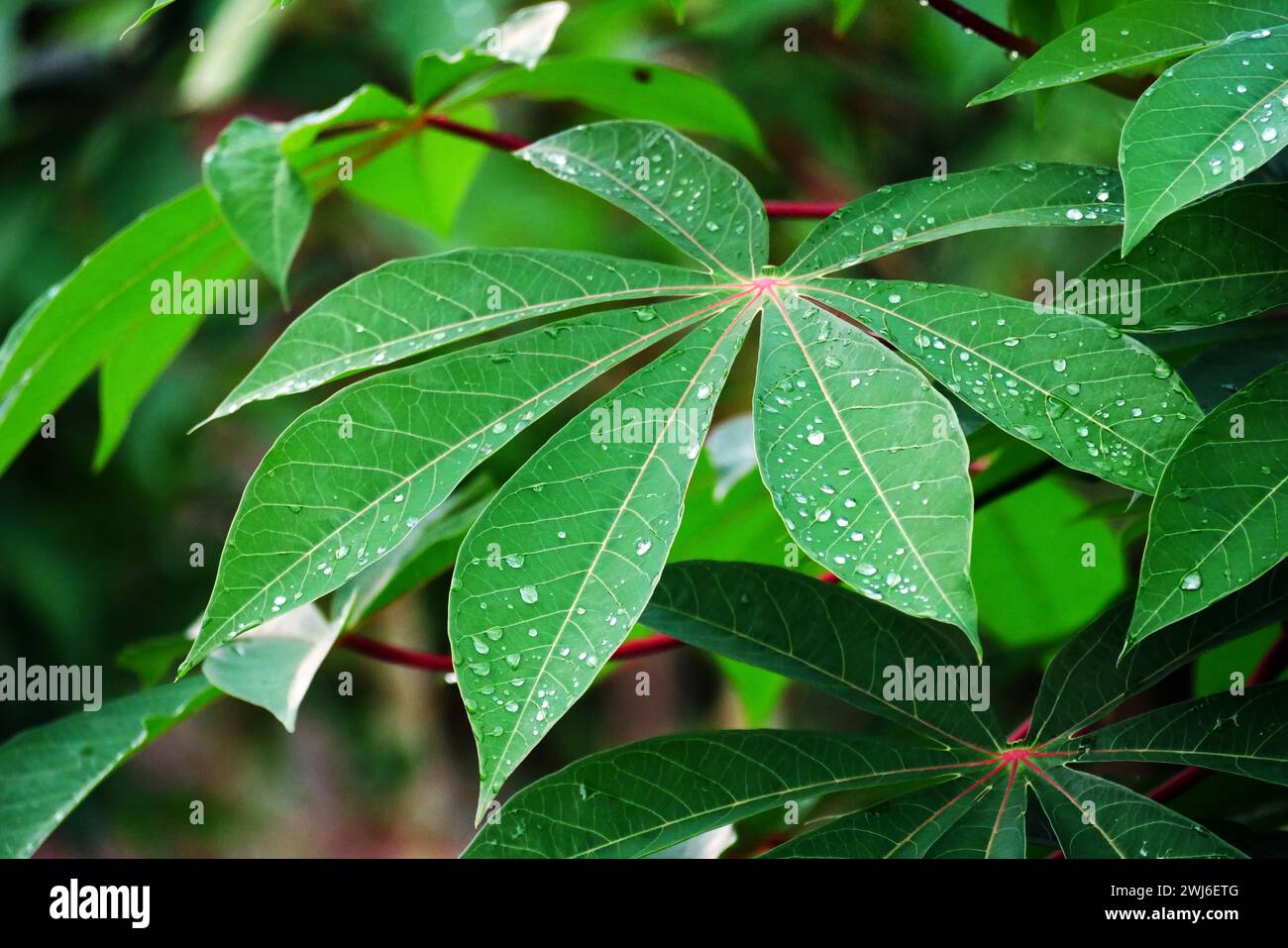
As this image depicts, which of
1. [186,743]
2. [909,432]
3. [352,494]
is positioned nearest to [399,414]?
[352,494]

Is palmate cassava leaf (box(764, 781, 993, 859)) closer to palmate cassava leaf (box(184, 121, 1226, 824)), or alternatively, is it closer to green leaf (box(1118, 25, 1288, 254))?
palmate cassava leaf (box(184, 121, 1226, 824))

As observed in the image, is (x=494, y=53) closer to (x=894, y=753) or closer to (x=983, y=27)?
(x=983, y=27)

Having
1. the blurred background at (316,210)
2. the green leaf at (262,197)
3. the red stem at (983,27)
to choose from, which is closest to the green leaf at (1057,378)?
the red stem at (983,27)

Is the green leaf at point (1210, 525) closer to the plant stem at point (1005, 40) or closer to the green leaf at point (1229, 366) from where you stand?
the green leaf at point (1229, 366)

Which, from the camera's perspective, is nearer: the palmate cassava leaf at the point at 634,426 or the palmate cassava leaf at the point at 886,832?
the palmate cassava leaf at the point at 634,426

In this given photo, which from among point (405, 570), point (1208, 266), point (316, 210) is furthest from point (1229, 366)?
point (316, 210)

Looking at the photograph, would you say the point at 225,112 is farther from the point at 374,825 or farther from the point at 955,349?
the point at 374,825

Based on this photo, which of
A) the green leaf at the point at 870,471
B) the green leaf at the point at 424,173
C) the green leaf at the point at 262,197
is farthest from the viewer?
the green leaf at the point at 424,173
